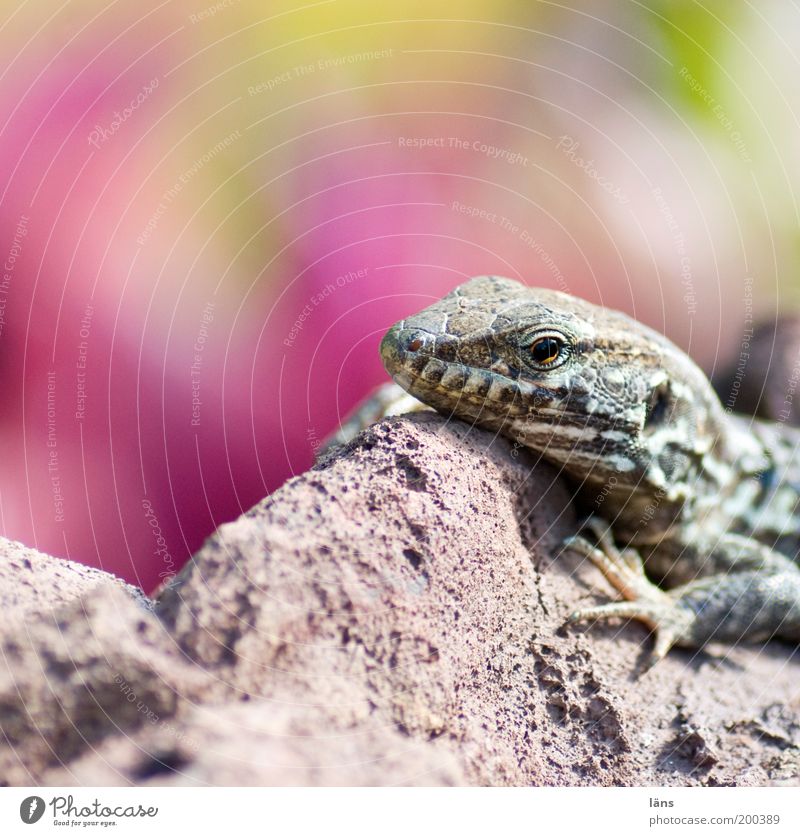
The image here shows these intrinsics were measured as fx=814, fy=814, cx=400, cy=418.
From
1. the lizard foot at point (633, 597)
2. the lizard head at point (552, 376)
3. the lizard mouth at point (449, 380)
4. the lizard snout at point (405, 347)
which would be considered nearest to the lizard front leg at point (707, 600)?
the lizard foot at point (633, 597)

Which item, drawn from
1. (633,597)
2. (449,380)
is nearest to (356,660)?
(449,380)

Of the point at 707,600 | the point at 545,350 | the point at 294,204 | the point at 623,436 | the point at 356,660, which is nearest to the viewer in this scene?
the point at 356,660

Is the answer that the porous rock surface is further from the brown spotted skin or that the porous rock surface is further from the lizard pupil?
the lizard pupil

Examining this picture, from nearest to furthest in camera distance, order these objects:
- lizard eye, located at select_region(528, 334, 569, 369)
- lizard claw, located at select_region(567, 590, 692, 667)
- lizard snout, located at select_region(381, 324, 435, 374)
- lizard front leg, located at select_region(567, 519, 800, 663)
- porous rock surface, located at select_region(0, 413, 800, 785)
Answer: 1. porous rock surface, located at select_region(0, 413, 800, 785)
2. lizard snout, located at select_region(381, 324, 435, 374)
3. lizard eye, located at select_region(528, 334, 569, 369)
4. lizard claw, located at select_region(567, 590, 692, 667)
5. lizard front leg, located at select_region(567, 519, 800, 663)

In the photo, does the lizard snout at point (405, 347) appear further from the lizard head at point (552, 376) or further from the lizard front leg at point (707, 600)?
the lizard front leg at point (707, 600)

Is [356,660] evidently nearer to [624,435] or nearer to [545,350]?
[545,350]

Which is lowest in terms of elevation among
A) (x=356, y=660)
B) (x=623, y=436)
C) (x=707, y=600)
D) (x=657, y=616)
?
(x=356, y=660)

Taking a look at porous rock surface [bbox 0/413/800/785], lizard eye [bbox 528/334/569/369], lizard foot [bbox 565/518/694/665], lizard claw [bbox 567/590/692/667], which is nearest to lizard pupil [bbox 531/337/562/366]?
lizard eye [bbox 528/334/569/369]
